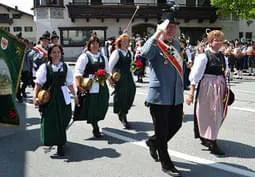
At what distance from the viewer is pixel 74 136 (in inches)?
248

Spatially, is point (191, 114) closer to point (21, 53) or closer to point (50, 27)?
point (21, 53)

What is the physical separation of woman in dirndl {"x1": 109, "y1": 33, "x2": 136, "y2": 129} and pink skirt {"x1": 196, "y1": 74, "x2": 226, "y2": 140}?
1.98 meters

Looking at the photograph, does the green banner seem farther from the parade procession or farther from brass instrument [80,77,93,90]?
brass instrument [80,77,93,90]

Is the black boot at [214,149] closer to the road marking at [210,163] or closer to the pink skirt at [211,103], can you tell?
the pink skirt at [211,103]

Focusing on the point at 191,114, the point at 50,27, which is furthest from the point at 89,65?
the point at 50,27

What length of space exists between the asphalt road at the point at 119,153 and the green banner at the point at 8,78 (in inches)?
15.2

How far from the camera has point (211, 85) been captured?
5012 mm

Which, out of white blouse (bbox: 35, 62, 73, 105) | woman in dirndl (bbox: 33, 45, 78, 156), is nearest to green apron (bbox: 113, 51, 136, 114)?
white blouse (bbox: 35, 62, 73, 105)

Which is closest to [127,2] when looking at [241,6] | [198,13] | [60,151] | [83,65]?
[198,13]

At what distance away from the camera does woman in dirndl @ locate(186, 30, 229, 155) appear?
Result: 4.97 m

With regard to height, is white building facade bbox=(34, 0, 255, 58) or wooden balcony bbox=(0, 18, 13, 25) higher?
wooden balcony bbox=(0, 18, 13, 25)

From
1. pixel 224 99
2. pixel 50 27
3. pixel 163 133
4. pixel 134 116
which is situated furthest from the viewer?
pixel 50 27

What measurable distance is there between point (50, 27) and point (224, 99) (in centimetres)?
2609

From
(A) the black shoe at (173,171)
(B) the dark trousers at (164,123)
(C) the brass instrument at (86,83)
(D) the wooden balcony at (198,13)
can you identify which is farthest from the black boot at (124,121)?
(D) the wooden balcony at (198,13)
